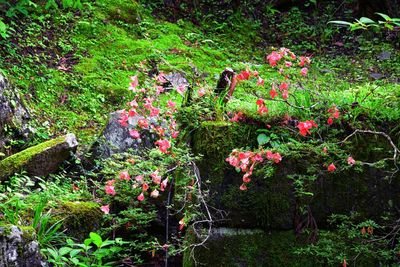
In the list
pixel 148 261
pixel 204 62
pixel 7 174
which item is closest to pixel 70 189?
pixel 7 174

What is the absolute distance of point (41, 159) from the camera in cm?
428

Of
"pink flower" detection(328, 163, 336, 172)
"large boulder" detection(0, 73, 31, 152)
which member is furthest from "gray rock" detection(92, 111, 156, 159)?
"pink flower" detection(328, 163, 336, 172)

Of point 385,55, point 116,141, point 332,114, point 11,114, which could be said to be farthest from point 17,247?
point 385,55

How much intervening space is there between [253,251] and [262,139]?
2.20 ft

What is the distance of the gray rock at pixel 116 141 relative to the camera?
4602 mm

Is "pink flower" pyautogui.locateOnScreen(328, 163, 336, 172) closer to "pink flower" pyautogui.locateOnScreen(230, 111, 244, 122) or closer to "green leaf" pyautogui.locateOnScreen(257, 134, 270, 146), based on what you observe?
"green leaf" pyautogui.locateOnScreen(257, 134, 270, 146)

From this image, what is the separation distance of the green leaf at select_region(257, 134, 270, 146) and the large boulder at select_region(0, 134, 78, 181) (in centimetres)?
226

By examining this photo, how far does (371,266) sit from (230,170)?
100 cm

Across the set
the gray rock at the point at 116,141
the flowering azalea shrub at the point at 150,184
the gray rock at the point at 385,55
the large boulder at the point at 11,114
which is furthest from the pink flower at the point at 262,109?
the gray rock at the point at 385,55

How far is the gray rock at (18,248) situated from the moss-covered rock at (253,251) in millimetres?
896

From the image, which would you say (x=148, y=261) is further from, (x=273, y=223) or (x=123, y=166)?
(x=273, y=223)

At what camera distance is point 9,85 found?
4.89m

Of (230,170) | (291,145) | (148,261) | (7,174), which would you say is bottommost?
(148,261)

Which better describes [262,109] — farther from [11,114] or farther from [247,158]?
[11,114]
